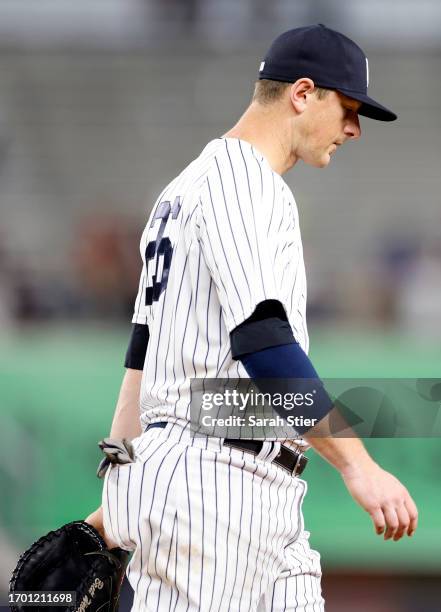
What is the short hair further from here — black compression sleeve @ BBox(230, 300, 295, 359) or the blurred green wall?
the blurred green wall

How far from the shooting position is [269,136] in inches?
93.6

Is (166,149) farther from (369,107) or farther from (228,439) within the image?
(228,439)

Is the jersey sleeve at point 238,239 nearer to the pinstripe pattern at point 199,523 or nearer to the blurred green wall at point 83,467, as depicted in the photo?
the pinstripe pattern at point 199,523

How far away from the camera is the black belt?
2.21 metres

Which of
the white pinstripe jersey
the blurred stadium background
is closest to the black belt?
the white pinstripe jersey

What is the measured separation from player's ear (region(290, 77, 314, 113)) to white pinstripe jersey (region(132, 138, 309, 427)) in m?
0.16

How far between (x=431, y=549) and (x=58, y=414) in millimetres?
2021

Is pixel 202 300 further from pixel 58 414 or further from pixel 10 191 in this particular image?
pixel 10 191

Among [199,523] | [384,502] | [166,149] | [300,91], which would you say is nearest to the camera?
[384,502]

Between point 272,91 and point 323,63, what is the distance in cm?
13

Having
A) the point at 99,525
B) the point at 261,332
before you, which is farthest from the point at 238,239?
the point at 99,525

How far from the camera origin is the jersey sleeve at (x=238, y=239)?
6.91 ft

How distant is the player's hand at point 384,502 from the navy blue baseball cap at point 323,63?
2.81ft

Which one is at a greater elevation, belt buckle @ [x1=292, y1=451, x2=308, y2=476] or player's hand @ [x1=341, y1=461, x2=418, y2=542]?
belt buckle @ [x1=292, y1=451, x2=308, y2=476]
